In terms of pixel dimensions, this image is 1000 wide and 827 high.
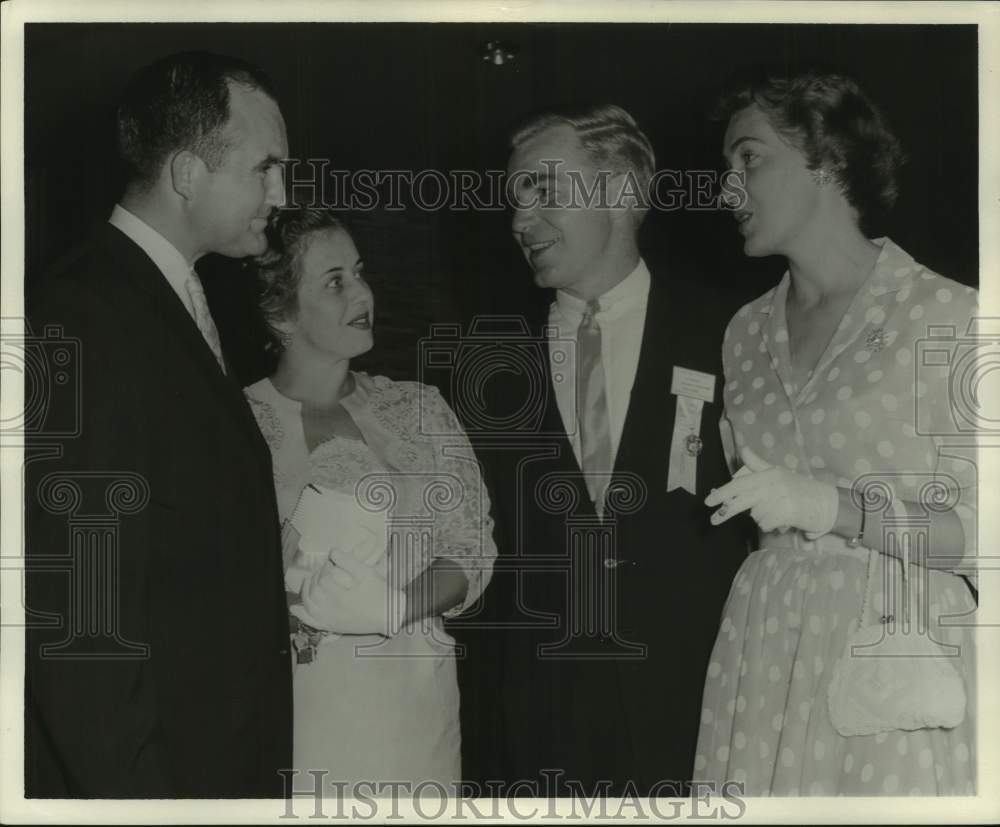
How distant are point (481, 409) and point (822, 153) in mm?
847

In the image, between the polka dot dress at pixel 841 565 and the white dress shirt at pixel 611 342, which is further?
the white dress shirt at pixel 611 342

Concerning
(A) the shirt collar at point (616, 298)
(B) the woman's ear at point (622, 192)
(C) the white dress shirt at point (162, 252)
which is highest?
(B) the woman's ear at point (622, 192)

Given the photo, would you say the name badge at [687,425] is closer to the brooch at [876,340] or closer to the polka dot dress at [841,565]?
the polka dot dress at [841,565]

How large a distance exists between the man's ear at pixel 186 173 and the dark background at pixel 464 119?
13 cm

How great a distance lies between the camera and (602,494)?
7.81 ft

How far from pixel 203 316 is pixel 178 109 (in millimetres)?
420

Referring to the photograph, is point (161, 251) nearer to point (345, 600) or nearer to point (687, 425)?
point (345, 600)

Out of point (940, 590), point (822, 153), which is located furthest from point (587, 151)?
point (940, 590)

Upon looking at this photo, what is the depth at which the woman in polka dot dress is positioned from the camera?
229 centimetres

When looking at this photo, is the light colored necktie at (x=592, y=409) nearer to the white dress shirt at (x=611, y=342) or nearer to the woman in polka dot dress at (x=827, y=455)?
the white dress shirt at (x=611, y=342)

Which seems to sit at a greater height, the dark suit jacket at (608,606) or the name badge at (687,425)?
the name badge at (687,425)

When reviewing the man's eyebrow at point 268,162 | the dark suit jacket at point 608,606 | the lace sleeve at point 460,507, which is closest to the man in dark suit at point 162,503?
the man's eyebrow at point 268,162

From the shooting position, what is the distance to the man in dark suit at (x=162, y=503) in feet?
7.53

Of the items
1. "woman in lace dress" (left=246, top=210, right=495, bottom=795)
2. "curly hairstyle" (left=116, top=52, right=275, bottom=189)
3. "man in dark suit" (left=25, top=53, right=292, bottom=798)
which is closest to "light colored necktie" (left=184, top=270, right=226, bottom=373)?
"man in dark suit" (left=25, top=53, right=292, bottom=798)
